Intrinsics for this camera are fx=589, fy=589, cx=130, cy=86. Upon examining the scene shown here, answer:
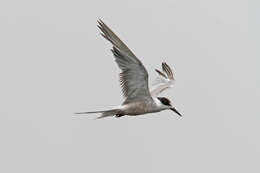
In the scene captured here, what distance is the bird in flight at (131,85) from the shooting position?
579 inches

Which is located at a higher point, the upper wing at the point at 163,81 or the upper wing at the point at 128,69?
the upper wing at the point at 128,69

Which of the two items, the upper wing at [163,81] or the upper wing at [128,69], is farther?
the upper wing at [163,81]

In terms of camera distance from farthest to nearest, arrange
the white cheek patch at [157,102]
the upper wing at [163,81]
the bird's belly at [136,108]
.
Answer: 1. the upper wing at [163,81]
2. the white cheek patch at [157,102]
3. the bird's belly at [136,108]

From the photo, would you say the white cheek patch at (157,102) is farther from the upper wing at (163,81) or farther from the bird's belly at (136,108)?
the upper wing at (163,81)

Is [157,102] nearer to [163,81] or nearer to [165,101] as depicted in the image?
[165,101]

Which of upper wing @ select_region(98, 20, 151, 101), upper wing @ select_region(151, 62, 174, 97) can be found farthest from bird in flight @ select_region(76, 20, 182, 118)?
upper wing @ select_region(151, 62, 174, 97)

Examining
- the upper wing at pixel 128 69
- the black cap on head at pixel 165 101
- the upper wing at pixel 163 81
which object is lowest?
the black cap on head at pixel 165 101

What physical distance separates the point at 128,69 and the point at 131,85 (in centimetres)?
75

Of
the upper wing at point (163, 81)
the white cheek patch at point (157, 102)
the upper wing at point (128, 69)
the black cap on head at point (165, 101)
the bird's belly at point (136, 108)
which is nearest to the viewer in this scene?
the upper wing at point (128, 69)

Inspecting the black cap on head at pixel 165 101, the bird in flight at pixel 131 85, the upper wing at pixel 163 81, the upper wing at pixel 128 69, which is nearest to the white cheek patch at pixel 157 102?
the bird in flight at pixel 131 85

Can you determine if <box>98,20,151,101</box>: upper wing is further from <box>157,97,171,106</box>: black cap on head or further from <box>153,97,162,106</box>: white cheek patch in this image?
<box>157,97,171,106</box>: black cap on head

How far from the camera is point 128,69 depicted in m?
15.4

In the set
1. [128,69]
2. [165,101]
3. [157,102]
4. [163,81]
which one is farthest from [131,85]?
[163,81]

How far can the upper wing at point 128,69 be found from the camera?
14.6 metres
